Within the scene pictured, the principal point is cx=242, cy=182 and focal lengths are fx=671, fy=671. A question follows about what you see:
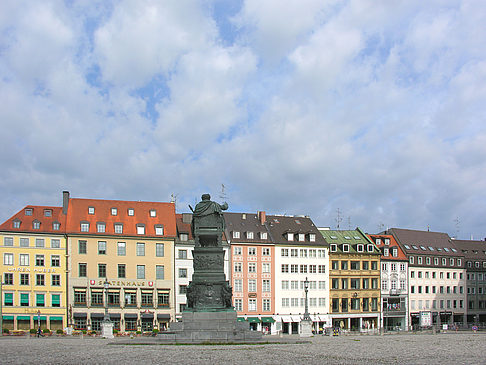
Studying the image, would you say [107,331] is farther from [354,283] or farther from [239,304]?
[354,283]

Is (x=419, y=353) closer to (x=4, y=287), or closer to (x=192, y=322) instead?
(x=192, y=322)

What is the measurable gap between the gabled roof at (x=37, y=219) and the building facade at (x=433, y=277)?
47694mm

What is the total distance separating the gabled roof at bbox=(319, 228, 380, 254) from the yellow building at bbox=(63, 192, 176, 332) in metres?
22.8

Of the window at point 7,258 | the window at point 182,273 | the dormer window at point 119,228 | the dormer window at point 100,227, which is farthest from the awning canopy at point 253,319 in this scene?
the window at point 7,258

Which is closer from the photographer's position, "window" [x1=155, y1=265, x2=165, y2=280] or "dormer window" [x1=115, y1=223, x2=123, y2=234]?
"dormer window" [x1=115, y1=223, x2=123, y2=234]

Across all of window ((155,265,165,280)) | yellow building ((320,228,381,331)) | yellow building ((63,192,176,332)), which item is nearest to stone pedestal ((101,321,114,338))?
yellow building ((63,192,176,332))

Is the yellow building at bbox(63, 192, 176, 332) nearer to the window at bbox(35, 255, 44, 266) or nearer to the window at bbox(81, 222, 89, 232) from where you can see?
the window at bbox(81, 222, 89, 232)

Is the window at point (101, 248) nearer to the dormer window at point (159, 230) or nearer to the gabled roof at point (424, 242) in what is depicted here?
the dormer window at point (159, 230)

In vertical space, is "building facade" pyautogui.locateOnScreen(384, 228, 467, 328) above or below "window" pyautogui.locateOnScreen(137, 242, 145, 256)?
below

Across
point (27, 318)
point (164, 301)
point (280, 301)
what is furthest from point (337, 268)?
point (27, 318)

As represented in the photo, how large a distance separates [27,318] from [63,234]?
990cm

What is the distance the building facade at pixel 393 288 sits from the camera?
9094 cm

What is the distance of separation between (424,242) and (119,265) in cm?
4670

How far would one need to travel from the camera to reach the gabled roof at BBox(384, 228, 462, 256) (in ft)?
317
